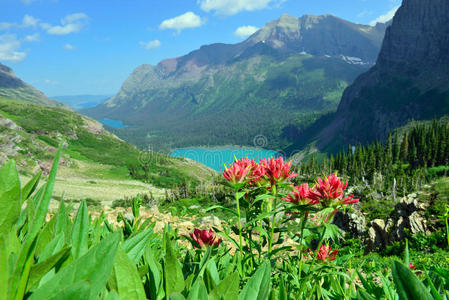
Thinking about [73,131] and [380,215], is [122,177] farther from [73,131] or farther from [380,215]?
[380,215]

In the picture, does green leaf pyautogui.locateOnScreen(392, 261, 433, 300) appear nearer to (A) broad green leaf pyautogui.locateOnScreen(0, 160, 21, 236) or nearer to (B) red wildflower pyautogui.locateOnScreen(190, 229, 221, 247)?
(A) broad green leaf pyautogui.locateOnScreen(0, 160, 21, 236)

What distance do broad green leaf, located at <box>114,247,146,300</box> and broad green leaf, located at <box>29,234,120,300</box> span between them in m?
0.16

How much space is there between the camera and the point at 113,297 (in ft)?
2.54

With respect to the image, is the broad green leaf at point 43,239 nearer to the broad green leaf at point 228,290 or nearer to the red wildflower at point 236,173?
the broad green leaf at point 228,290

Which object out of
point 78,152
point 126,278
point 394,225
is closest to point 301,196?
point 126,278

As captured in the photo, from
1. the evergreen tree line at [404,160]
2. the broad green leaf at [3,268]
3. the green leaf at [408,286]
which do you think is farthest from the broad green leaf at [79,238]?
the evergreen tree line at [404,160]

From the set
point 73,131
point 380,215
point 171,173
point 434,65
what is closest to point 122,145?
point 73,131

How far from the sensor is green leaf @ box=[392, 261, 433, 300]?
2.76ft

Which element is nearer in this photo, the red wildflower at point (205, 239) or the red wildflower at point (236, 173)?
the red wildflower at point (236, 173)

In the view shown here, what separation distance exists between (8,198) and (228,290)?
2.47 ft

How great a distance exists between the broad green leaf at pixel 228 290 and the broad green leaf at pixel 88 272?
406 millimetres

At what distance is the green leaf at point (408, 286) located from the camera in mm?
842

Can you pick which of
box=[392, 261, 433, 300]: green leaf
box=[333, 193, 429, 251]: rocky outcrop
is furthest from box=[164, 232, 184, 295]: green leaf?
box=[333, 193, 429, 251]: rocky outcrop

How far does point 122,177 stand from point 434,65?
177m
